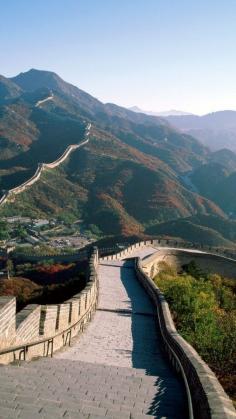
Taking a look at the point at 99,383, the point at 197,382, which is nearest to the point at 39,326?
the point at 99,383

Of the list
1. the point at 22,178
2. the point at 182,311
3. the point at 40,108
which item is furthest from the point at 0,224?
the point at 40,108

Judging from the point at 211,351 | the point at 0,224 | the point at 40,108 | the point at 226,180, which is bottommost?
the point at 211,351

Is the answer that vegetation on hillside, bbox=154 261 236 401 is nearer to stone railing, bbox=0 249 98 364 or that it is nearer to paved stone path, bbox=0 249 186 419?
paved stone path, bbox=0 249 186 419

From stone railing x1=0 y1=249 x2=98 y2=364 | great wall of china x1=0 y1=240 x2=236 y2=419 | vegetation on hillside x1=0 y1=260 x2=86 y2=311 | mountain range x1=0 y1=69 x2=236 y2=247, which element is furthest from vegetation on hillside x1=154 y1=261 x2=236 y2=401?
mountain range x1=0 y1=69 x2=236 y2=247

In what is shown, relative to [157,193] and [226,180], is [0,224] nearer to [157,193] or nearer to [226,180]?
[157,193]

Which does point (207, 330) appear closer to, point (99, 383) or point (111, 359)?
point (111, 359)

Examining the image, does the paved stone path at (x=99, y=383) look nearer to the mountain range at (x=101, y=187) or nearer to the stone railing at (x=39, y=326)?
the stone railing at (x=39, y=326)
